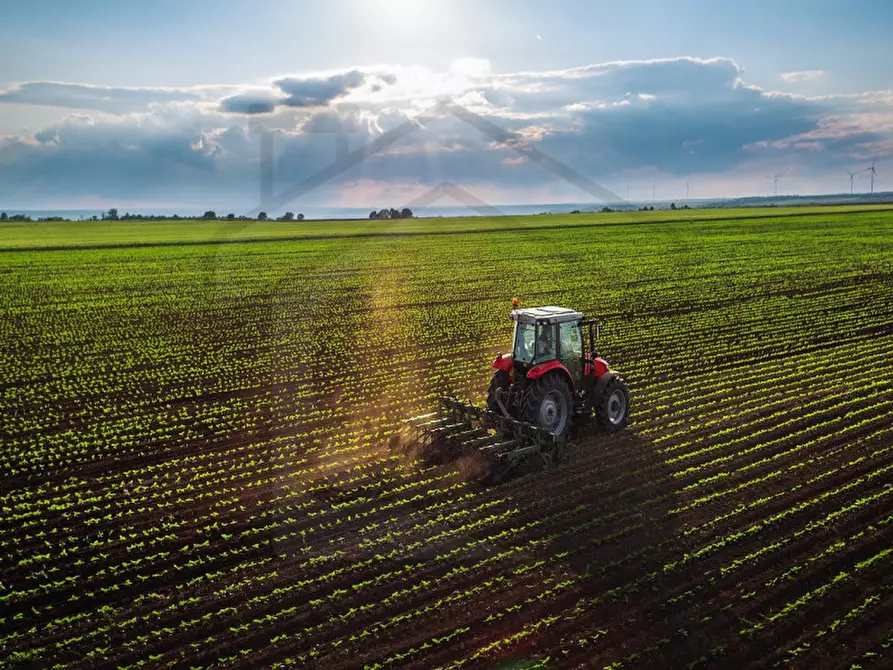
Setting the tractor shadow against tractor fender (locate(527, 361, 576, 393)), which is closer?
the tractor shadow

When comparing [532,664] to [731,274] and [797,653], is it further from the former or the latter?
[731,274]

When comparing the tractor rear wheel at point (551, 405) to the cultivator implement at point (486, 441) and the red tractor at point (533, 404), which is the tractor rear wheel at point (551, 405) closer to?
the red tractor at point (533, 404)

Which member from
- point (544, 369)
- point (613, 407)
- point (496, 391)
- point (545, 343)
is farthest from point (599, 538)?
point (613, 407)

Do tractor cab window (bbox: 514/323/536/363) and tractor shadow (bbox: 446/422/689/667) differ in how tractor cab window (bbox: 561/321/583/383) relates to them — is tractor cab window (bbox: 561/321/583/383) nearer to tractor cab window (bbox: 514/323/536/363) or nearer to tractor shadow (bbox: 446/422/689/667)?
tractor cab window (bbox: 514/323/536/363)

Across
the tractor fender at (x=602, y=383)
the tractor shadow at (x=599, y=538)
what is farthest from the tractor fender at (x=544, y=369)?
the tractor shadow at (x=599, y=538)

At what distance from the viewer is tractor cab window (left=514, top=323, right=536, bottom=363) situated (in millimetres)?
14359

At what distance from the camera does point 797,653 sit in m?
8.55

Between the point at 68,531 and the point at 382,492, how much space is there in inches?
194

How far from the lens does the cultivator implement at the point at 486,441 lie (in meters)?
13.0

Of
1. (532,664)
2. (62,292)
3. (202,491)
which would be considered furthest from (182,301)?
(532,664)

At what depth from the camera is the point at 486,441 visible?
534 inches

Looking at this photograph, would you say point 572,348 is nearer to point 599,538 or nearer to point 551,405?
point 551,405

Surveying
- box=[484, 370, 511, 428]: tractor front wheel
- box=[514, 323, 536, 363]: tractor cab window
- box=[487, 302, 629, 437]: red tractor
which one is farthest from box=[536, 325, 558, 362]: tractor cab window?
box=[484, 370, 511, 428]: tractor front wheel

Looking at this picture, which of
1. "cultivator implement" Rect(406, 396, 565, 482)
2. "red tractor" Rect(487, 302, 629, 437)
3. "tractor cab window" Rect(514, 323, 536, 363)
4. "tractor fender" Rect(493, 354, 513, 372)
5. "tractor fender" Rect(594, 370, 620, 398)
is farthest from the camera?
"tractor fender" Rect(594, 370, 620, 398)
